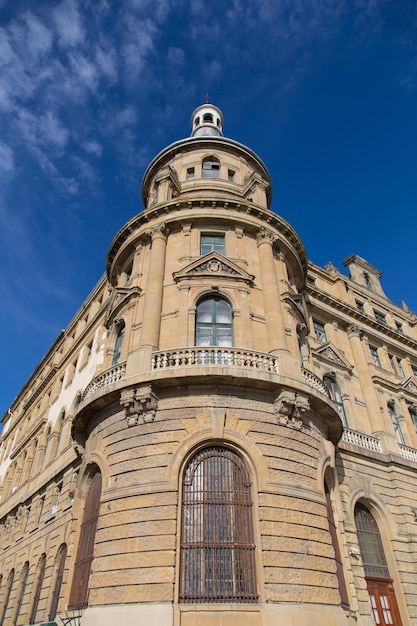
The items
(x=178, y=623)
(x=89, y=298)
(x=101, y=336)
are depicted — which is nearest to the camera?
(x=178, y=623)

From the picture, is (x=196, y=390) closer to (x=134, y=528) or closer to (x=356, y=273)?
(x=134, y=528)

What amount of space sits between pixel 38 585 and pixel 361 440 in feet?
55.5

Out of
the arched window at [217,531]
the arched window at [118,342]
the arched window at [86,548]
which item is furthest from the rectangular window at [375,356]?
the arched window at [86,548]

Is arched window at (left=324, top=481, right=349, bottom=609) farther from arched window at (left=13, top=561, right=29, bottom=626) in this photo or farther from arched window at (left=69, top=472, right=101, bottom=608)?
arched window at (left=13, top=561, right=29, bottom=626)

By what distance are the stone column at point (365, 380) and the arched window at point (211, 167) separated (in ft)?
42.1

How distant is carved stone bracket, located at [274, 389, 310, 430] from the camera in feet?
50.0

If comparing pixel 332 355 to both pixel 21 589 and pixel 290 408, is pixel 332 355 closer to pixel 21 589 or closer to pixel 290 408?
pixel 290 408

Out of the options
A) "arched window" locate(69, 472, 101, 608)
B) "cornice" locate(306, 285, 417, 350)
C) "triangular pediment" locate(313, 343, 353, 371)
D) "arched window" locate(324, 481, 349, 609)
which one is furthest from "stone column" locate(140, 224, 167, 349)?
"cornice" locate(306, 285, 417, 350)

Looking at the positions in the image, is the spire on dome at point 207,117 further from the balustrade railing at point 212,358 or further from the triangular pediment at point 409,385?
the balustrade railing at point 212,358

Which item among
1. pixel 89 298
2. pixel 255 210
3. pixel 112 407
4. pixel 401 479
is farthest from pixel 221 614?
pixel 89 298

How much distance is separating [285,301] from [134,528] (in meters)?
11.2

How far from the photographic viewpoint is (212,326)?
18.1 metres

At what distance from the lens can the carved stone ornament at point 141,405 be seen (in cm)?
1491

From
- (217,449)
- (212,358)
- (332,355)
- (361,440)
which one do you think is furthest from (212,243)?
(361,440)
